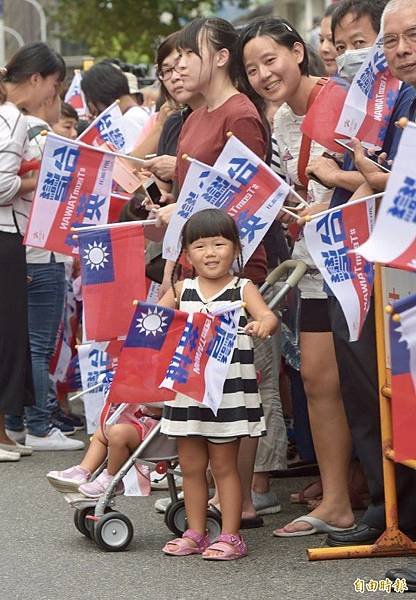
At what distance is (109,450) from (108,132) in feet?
8.06

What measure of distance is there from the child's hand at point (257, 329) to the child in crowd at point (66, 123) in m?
4.70

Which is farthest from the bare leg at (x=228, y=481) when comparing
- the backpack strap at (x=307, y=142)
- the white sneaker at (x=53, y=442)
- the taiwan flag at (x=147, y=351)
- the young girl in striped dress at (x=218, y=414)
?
the white sneaker at (x=53, y=442)

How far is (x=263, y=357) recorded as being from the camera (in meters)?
6.76

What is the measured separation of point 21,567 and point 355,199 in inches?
77.5

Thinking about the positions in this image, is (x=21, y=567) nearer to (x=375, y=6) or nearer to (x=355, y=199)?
(x=355, y=199)

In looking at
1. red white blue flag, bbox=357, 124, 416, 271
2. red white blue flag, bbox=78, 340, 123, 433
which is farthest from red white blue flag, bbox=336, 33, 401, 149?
red white blue flag, bbox=78, 340, 123, 433

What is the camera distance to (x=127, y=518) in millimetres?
6156

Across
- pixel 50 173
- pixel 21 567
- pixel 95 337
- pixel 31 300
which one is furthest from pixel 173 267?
pixel 31 300

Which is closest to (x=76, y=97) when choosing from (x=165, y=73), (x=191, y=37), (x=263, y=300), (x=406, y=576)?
(x=165, y=73)

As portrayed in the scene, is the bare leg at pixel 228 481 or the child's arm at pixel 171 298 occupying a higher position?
the child's arm at pixel 171 298

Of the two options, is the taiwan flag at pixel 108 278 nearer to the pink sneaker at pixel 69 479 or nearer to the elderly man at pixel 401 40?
the pink sneaker at pixel 69 479

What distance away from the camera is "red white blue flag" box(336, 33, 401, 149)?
5797mm

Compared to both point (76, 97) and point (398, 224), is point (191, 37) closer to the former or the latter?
point (398, 224)

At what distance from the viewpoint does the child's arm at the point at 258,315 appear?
5.77 metres
